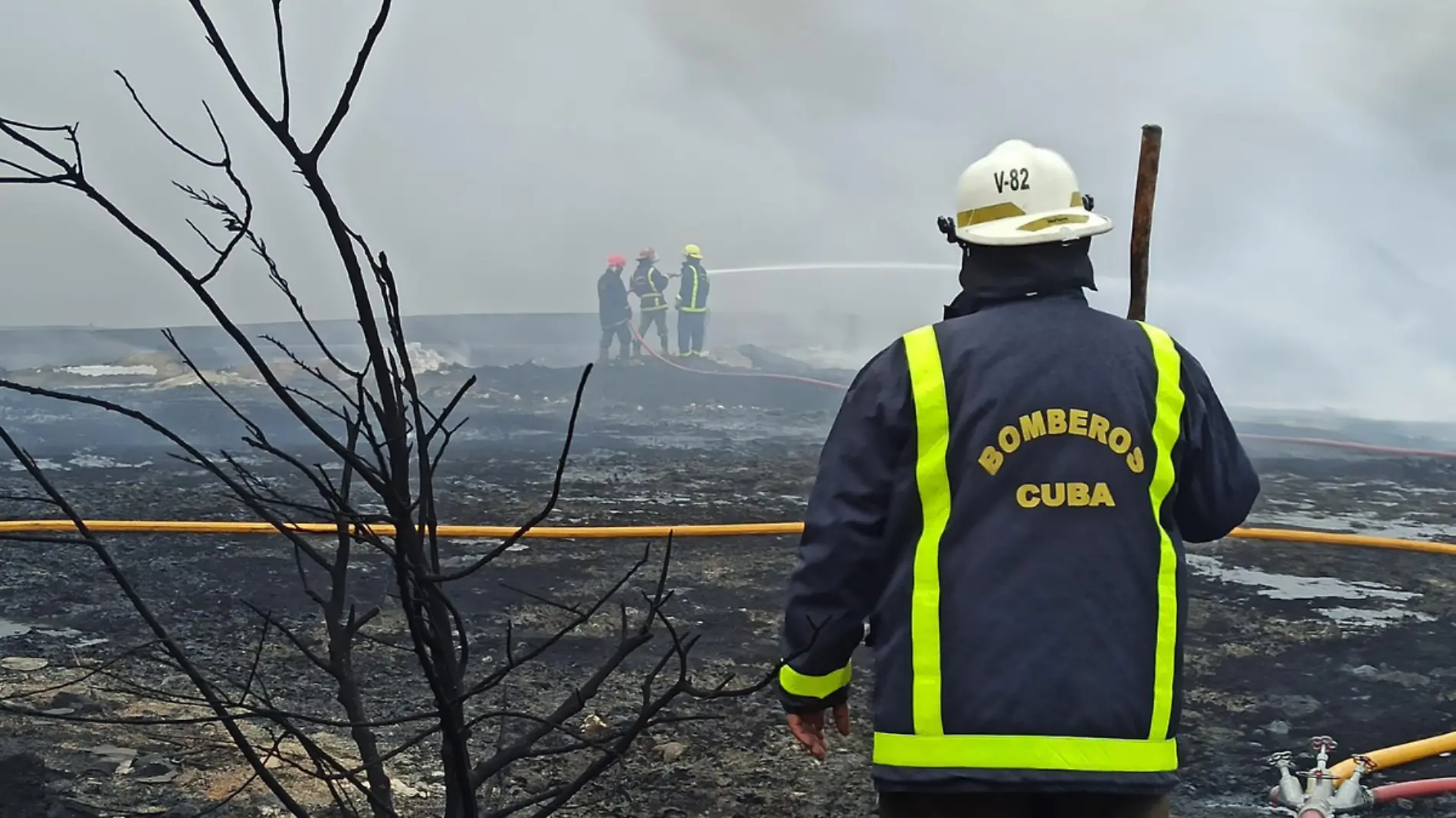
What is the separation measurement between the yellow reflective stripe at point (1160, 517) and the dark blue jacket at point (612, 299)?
12.7m

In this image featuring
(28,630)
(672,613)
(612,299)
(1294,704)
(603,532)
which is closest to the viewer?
(1294,704)

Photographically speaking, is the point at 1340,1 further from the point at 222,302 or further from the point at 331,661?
the point at 331,661

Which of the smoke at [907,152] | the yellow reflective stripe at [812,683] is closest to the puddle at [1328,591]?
the yellow reflective stripe at [812,683]

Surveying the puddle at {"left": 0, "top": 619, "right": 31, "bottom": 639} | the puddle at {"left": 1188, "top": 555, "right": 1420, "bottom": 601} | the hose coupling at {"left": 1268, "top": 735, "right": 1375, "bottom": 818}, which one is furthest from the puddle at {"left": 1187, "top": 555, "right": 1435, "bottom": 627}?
the puddle at {"left": 0, "top": 619, "right": 31, "bottom": 639}

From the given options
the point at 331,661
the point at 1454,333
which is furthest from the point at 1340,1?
the point at 331,661

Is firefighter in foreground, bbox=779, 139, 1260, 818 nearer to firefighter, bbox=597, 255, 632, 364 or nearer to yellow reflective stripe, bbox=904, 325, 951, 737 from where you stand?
yellow reflective stripe, bbox=904, 325, 951, 737

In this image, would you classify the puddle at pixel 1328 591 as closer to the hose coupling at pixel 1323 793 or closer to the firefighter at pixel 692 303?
the hose coupling at pixel 1323 793

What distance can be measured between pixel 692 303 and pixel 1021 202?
12775 millimetres

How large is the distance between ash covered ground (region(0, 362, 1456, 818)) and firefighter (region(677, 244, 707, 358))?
19.3ft

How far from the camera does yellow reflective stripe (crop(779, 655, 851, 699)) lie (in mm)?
1840

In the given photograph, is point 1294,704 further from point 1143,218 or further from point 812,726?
point 812,726

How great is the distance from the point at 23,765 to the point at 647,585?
2.33 meters

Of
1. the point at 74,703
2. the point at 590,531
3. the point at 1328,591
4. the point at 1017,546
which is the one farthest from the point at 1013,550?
the point at 590,531

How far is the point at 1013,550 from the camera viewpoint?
65.4 inches
